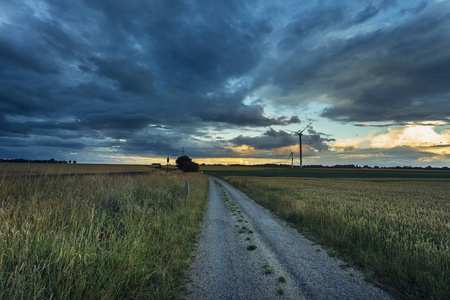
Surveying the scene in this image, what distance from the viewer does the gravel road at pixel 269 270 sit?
4387mm

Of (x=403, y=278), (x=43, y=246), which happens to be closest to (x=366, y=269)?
(x=403, y=278)

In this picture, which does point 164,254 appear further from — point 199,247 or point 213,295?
point 213,295

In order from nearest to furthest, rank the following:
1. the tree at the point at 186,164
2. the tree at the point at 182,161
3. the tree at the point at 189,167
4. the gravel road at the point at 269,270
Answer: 1. the gravel road at the point at 269,270
2. the tree at the point at 189,167
3. the tree at the point at 186,164
4. the tree at the point at 182,161

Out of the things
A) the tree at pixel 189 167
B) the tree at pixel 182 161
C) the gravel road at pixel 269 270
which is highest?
the tree at pixel 182 161

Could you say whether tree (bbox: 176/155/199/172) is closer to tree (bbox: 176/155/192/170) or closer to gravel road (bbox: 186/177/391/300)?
tree (bbox: 176/155/192/170)

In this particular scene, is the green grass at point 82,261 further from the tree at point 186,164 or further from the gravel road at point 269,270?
the tree at point 186,164

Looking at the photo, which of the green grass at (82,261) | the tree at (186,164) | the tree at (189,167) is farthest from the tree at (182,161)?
the green grass at (82,261)

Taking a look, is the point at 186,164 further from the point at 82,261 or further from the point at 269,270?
the point at 82,261

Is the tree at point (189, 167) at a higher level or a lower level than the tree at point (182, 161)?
lower

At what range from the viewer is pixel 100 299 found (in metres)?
3.37

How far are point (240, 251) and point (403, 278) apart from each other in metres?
4.22

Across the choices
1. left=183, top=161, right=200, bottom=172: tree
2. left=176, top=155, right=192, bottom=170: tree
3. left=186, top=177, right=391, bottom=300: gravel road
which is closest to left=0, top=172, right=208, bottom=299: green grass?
left=186, top=177, right=391, bottom=300: gravel road

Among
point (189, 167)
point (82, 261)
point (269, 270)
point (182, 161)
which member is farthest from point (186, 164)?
point (82, 261)

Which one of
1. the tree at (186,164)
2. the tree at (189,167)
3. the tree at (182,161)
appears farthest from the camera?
the tree at (182,161)
